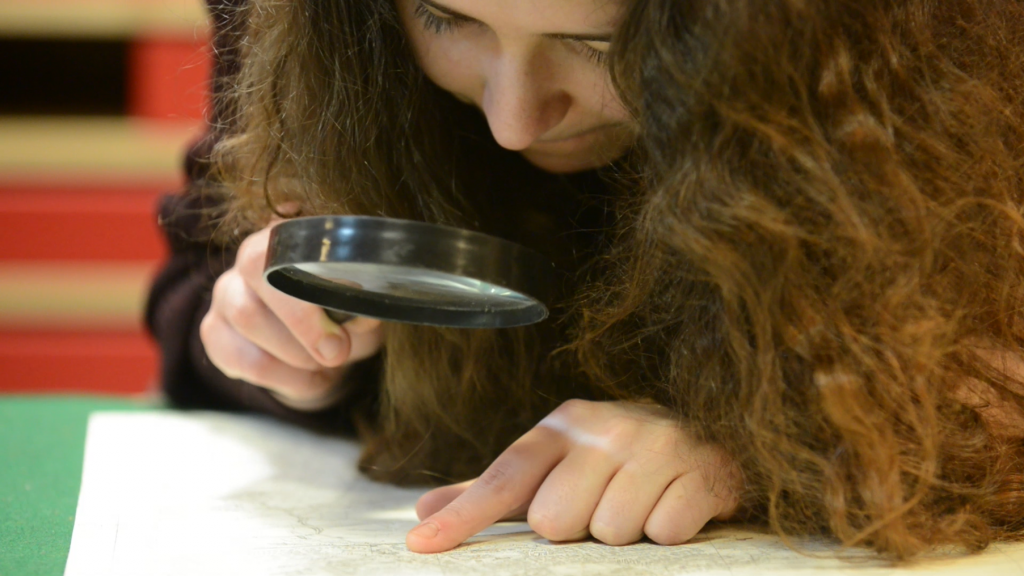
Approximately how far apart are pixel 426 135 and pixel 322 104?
0.37 feet

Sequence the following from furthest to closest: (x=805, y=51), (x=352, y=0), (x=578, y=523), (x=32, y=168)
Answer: (x=32, y=168) → (x=352, y=0) → (x=578, y=523) → (x=805, y=51)

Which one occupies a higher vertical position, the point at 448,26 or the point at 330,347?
the point at 448,26

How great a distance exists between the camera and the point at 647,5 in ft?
2.29

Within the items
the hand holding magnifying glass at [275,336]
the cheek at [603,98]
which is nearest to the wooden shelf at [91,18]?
the hand holding magnifying glass at [275,336]

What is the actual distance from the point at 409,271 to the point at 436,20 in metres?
0.30

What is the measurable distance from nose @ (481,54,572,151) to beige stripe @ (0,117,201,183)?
6.23 feet

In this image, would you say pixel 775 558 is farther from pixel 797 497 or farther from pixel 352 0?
pixel 352 0

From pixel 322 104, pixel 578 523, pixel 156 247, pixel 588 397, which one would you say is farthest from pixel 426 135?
pixel 156 247

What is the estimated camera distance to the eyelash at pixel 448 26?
2.68ft

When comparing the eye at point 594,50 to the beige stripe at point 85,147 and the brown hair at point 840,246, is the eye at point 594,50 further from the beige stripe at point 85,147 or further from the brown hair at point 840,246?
the beige stripe at point 85,147

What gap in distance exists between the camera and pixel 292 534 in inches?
31.1

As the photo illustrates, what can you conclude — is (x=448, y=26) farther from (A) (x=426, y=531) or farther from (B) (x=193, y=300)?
(B) (x=193, y=300)

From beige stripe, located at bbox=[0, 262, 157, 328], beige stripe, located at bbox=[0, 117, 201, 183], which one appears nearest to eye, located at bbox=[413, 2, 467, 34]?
beige stripe, located at bbox=[0, 117, 201, 183]

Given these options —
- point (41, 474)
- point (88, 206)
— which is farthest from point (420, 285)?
point (88, 206)
